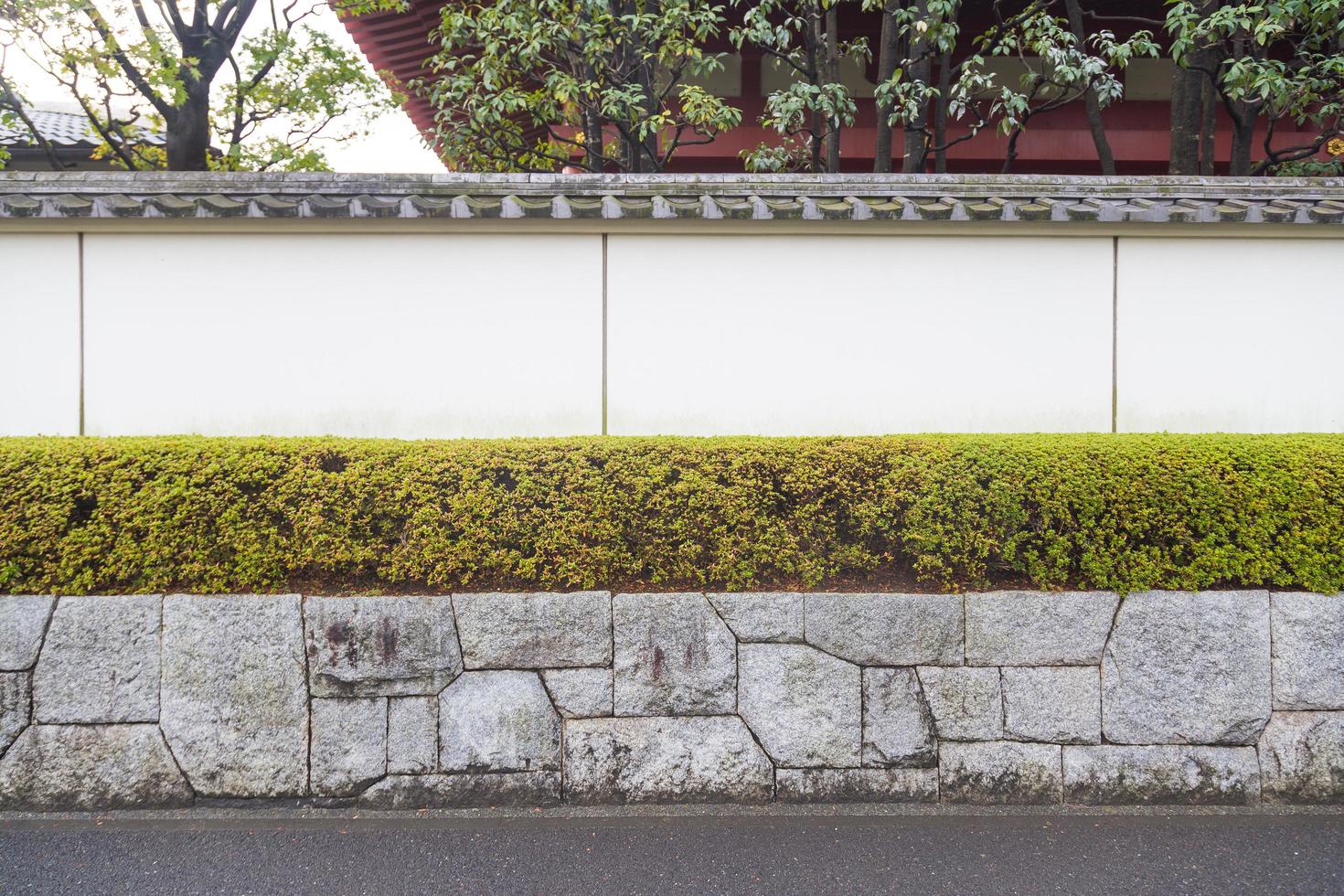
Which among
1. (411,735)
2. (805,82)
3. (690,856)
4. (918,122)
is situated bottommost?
(690,856)

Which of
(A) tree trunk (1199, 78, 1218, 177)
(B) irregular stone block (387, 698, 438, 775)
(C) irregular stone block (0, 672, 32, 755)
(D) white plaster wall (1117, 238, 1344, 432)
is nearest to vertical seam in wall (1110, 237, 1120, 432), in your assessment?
(D) white plaster wall (1117, 238, 1344, 432)

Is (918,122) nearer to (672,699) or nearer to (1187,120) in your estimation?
(1187,120)

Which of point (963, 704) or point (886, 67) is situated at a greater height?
point (886, 67)

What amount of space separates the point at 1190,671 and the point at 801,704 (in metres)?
1.89

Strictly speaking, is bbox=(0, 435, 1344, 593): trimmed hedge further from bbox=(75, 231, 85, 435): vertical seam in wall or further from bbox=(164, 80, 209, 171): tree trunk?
bbox=(164, 80, 209, 171): tree trunk

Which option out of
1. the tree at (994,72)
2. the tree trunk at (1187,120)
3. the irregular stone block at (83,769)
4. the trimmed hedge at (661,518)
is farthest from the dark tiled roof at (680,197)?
the tree trunk at (1187,120)

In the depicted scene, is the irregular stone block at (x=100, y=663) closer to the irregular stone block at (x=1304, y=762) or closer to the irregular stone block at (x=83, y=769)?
the irregular stone block at (x=83, y=769)

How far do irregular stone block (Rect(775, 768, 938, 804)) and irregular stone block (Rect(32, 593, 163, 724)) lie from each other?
9.94 ft

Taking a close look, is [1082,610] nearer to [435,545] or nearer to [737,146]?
[435,545]

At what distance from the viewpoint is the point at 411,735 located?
A: 12.5 feet

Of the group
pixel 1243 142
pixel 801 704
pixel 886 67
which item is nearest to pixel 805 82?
pixel 886 67

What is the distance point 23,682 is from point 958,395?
525cm

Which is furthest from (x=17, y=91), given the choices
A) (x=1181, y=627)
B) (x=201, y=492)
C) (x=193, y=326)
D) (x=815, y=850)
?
(x=1181, y=627)

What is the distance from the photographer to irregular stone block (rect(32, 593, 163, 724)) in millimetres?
3771
